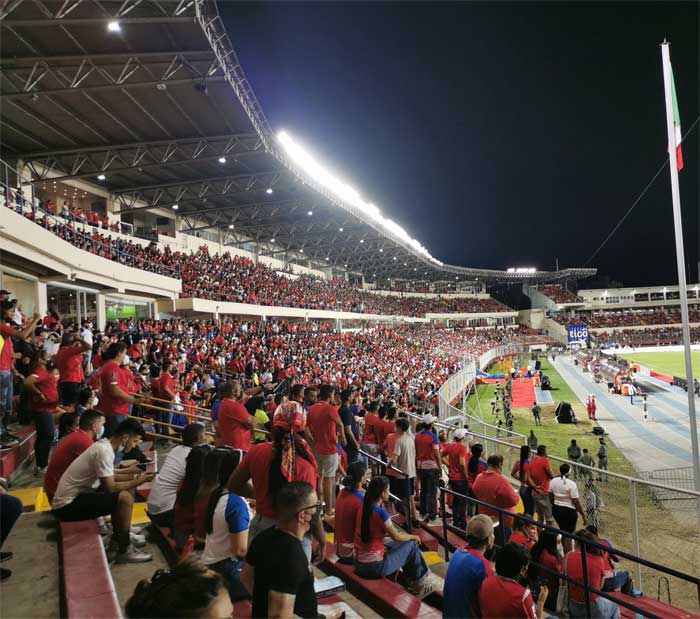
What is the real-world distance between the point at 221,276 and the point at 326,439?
2757 centimetres

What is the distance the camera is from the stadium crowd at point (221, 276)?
65.4 feet

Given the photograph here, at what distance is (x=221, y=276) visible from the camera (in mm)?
31969

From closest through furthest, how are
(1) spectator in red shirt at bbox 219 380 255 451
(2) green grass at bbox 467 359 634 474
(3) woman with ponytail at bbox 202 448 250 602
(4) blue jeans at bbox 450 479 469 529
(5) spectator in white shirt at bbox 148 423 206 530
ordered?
(3) woman with ponytail at bbox 202 448 250 602
(5) spectator in white shirt at bbox 148 423 206 530
(1) spectator in red shirt at bbox 219 380 255 451
(4) blue jeans at bbox 450 479 469 529
(2) green grass at bbox 467 359 634 474

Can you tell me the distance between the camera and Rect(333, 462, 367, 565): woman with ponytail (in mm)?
4411

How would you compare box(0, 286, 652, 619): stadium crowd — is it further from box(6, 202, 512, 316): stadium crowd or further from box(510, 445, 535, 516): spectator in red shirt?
box(6, 202, 512, 316): stadium crowd

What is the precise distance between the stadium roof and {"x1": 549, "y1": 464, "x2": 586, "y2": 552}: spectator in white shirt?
1452 cm

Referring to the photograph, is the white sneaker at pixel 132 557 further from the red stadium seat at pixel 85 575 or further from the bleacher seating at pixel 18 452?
the bleacher seating at pixel 18 452

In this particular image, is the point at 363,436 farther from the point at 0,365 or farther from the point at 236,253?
the point at 236,253

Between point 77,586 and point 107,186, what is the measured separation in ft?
90.8

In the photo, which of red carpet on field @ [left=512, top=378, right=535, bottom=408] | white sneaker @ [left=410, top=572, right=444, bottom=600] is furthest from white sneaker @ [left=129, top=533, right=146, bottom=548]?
red carpet on field @ [left=512, top=378, right=535, bottom=408]

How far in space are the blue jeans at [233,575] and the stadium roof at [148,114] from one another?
13162 mm

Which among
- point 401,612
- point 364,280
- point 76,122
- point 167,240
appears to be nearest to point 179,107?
point 76,122

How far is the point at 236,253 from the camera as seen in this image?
40625mm

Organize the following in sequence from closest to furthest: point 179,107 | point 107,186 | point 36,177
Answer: point 179,107 < point 36,177 < point 107,186
